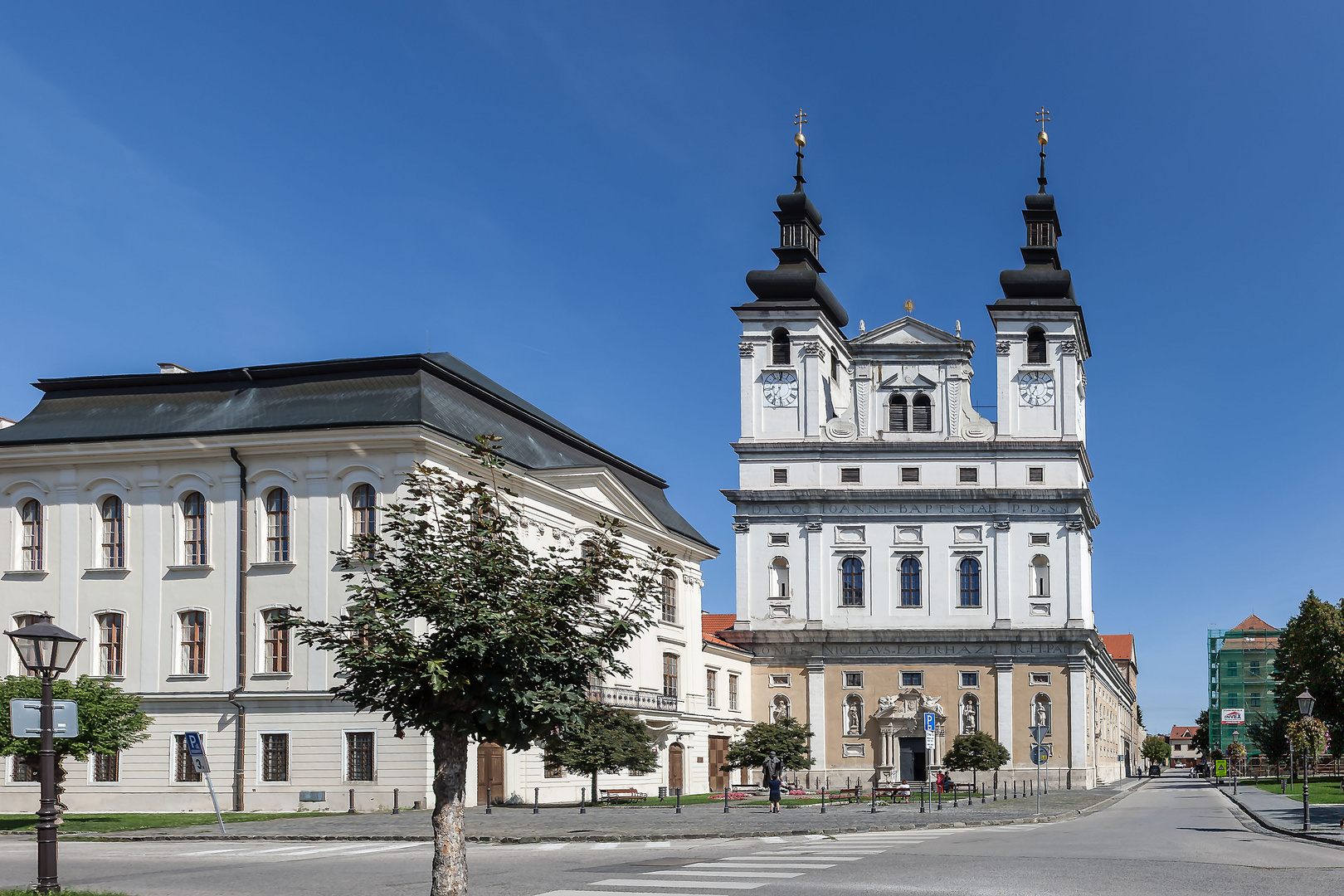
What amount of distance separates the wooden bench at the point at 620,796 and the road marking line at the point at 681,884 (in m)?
27.6

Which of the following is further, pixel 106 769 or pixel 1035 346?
pixel 1035 346

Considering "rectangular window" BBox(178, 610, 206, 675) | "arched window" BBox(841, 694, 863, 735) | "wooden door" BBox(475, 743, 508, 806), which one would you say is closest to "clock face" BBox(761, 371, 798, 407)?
"arched window" BBox(841, 694, 863, 735)

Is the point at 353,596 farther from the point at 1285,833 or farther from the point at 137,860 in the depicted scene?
the point at 1285,833

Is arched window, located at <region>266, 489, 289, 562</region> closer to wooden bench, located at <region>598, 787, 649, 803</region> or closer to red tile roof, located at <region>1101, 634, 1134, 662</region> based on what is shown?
wooden bench, located at <region>598, 787, 649, 803</region>

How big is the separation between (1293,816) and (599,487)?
25.6 metres

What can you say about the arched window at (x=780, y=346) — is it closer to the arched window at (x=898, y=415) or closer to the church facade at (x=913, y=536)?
the church facade at (x=913, y=536)

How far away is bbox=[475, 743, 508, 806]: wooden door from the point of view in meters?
44.3

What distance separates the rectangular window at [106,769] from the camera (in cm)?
4294

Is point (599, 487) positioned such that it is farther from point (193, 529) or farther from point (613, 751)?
point (193, 529)

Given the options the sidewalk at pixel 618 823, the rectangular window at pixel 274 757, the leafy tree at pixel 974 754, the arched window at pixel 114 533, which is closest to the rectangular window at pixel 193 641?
the arched window at pixel 114 533

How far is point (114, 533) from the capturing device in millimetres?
44656

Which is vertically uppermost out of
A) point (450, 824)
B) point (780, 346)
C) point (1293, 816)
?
point (780, 346)

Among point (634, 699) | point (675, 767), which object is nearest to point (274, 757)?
point (634, 699)

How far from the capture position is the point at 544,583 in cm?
1530
